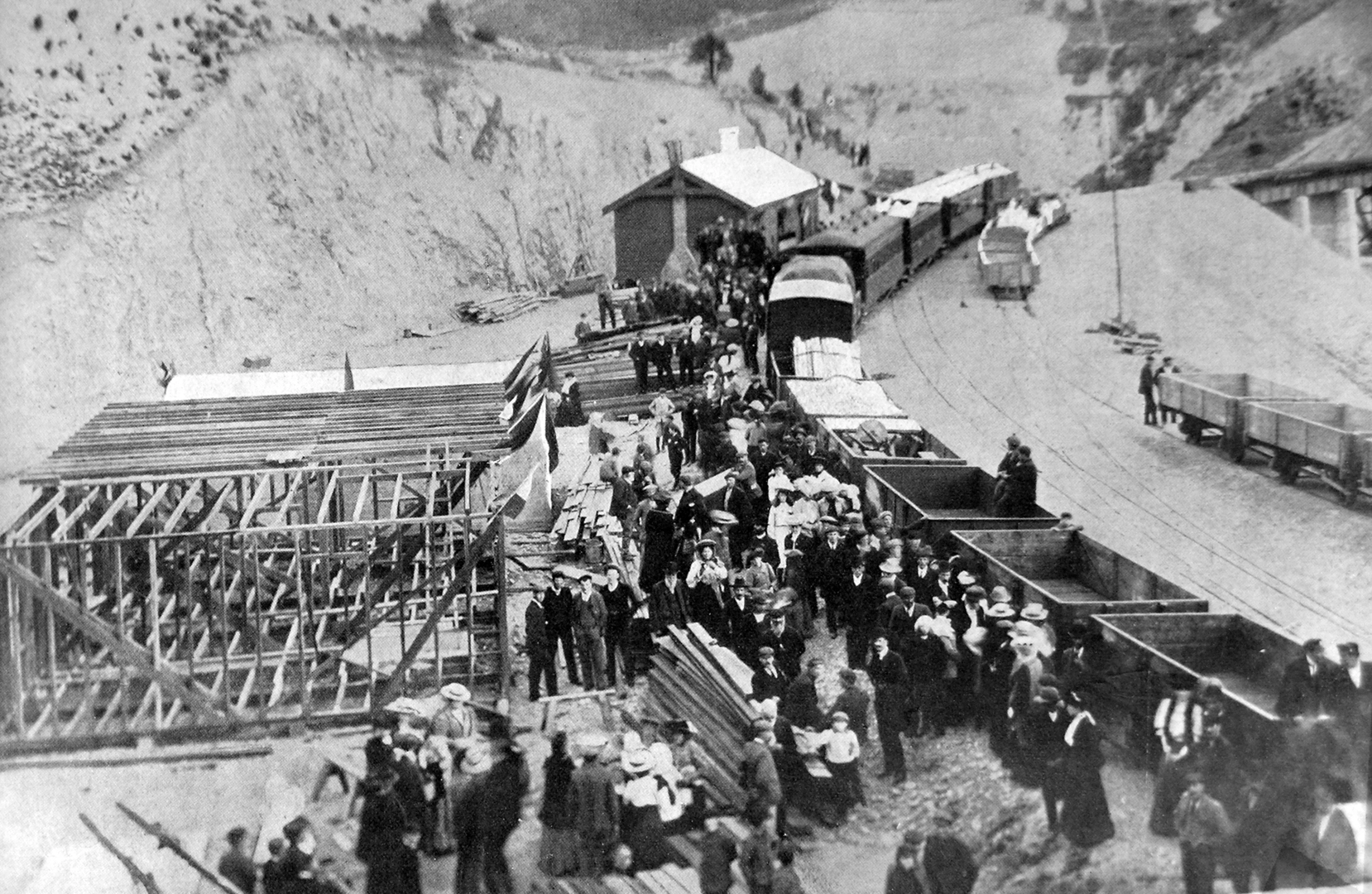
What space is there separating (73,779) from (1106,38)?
32.5ft

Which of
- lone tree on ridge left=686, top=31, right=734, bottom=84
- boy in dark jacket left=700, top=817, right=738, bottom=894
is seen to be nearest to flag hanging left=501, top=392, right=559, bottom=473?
lone tree on ridge left=686, top=31, right=734, bottom=84

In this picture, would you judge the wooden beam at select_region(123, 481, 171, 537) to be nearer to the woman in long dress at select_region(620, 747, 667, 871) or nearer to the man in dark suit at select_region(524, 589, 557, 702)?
the man in dark suit at select_region(524, 589, 557, 702)

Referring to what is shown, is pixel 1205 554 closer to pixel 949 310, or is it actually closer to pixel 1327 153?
pixel 1327 153

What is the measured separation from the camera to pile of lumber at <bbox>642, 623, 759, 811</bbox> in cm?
941

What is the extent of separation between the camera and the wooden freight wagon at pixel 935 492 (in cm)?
1193

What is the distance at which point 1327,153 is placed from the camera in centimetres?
1295

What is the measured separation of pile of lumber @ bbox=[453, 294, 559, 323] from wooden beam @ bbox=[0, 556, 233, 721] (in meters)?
4.13

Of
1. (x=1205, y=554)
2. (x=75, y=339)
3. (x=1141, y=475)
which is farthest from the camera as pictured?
(x=1141, y=475)

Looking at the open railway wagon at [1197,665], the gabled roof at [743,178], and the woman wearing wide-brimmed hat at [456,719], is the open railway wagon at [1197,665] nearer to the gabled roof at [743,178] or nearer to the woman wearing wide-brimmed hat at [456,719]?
the woman wearing wide-brimmed hat at [456,719]

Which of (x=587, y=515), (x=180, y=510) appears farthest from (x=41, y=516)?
(x=587, y=515)

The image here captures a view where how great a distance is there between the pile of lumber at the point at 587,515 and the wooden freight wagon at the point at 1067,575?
2885 mm

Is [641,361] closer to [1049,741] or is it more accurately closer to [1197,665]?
[1049,741]

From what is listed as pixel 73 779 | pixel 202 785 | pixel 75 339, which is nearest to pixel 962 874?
pixel 202 785

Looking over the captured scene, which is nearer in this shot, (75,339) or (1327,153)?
(75,339)
